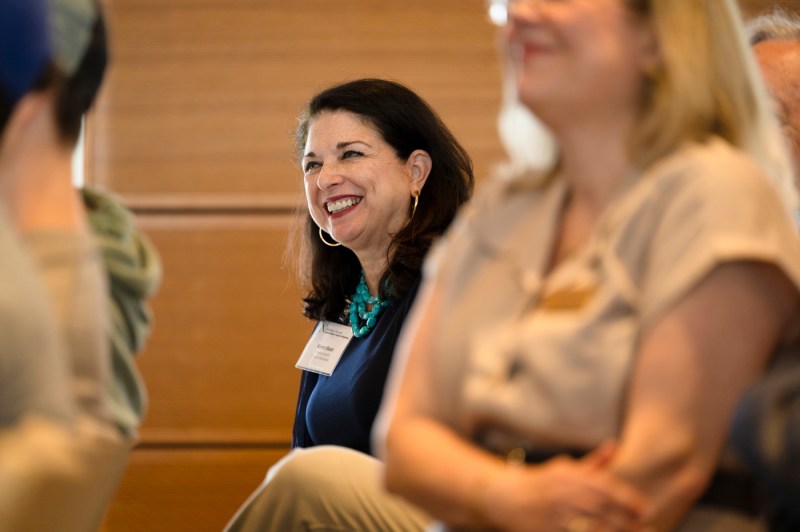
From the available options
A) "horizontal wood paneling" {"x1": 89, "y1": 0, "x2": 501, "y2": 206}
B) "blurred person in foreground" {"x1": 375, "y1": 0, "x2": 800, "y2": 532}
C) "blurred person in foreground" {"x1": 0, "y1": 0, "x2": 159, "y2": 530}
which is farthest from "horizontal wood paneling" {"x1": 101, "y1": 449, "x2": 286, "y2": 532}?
"blurred person in foreground" {"x1": 375, "y1": 0, "x2": 800, "y2": 532}

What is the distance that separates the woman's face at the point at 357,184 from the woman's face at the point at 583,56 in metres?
1.61

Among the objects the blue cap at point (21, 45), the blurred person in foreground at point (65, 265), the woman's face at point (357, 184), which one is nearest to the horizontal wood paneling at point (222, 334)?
the woman's face at point (357, 184)

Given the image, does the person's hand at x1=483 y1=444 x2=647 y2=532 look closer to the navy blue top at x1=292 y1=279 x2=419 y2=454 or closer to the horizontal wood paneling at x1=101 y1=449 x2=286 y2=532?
the navy blue top at x1=292 y1=279 x2=419 y2=454

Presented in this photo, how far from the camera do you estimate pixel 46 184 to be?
4.98ft

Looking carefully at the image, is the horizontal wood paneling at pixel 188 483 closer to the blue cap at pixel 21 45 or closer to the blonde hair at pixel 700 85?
the blue cap at pixel 21 45

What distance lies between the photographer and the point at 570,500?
50.9 inches

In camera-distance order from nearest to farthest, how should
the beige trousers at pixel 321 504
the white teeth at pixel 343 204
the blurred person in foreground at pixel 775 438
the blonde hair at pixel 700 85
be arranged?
the blurred person in foreground at pixel 775 438, the blonde hair at pixel 700 85, the beige trousers at pixel 321 504, the white teeth at pixel 343 204

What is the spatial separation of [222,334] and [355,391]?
1.68 meters

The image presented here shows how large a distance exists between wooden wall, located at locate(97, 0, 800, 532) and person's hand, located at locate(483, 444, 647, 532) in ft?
9.76

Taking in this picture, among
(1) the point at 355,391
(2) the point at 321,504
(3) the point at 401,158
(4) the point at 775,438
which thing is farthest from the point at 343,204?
(4) the point at 775,438

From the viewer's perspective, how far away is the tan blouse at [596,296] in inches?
52.4

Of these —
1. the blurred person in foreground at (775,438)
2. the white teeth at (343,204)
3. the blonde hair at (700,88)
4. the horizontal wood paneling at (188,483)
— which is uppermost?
the blonde hair at (700,88)

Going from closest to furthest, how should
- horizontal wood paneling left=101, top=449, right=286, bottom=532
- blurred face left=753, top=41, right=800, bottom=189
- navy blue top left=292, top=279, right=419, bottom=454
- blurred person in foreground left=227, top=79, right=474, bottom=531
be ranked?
blurred face left=753, top=41, right=800, bottom=189 < navy blue top left=292, top=279, right=419, bottom=454 < blurred person in foreground left=227, top=79, right=474, bottom=531 < horizontal wood paneling left=101, top=449, right=286, bottom=532

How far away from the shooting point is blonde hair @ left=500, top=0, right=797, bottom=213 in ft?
4.66
